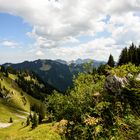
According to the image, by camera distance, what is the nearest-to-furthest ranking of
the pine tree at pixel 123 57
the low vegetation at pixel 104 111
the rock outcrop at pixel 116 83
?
the low vegetation at pixel 104 111 < the rock outcrop at pixel 116 83 < the pine tree at pixel 123 57

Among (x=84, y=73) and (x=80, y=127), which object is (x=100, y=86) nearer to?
(x=84, y=73)

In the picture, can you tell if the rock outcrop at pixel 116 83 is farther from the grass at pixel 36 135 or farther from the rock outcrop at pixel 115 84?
the grass at pixel 36 135

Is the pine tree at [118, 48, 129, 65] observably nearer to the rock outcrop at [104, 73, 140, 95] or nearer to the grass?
the grass

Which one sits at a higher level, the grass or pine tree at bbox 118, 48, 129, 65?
pine tree at bbox 118, 48, 129, 65

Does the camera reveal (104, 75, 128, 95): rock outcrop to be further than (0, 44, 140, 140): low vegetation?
Yes

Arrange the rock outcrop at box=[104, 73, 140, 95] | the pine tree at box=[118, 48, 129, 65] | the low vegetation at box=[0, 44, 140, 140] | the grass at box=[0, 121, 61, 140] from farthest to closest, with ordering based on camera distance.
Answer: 1. the pine tree at box=[118, 48, 129, 65]
2. the rock outcrop at box=[104, 73, 140, 95]
3. the grass at box=[0, 121, 61, 140]
4. the low vegetation at box=[0, 44, 140, 140]

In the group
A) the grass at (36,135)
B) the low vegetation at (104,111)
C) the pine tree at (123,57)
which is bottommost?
the grass at (36,135)

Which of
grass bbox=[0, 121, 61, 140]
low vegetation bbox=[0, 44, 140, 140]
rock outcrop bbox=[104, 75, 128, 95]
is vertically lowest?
grass bbox=[0, 121, 61, 140]

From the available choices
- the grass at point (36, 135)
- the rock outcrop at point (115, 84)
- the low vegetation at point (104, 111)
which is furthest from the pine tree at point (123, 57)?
the low vegetation at point (104, 111)

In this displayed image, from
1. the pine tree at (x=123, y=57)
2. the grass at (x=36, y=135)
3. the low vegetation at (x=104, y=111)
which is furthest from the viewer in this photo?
the pine tree at (x=123, y=57)

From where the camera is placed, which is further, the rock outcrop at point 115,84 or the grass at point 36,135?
the rock outcrop at point 115,84

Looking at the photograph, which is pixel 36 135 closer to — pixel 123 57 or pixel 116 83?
pixel 116 83

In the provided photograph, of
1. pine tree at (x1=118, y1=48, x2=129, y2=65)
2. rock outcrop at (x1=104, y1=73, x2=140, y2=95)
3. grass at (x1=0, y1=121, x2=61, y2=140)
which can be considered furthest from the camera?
pine tree at (x1=118, y1=48, x2=129, y2=65)

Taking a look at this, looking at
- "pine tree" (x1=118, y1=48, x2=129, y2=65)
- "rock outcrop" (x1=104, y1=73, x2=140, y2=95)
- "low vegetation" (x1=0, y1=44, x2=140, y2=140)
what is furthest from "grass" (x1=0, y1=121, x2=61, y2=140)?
"pine tree" (x1=118, y1=48, x2=129, y2=65)
